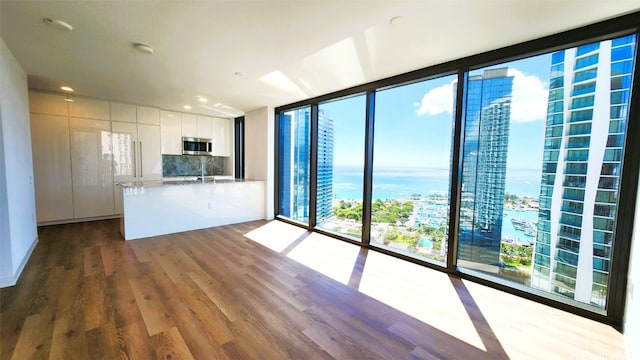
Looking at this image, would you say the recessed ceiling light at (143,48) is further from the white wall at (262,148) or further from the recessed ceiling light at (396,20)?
the white wall at (262,148)

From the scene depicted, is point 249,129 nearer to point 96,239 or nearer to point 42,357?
point 96,239

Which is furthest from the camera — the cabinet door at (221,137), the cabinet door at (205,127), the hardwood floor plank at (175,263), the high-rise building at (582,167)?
the cabinet door at (221,137)

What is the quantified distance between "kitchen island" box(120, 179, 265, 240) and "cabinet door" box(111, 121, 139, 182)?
4.45 ft

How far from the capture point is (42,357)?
1.51m

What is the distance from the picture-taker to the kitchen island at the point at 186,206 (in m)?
3.79

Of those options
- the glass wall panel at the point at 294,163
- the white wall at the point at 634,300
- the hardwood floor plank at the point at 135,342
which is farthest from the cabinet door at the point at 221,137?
the white wall at the point at 634,300

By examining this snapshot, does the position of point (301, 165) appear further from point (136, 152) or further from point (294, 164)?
point (136, 152)

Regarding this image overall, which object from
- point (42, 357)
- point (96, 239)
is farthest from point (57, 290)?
point (96, 239)

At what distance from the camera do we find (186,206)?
4.30 m

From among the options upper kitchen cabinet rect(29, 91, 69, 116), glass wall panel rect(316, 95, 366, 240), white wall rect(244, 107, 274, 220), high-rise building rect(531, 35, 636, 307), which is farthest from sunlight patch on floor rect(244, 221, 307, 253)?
upper kitchen cabinet rect(29, 91, 69, 116)

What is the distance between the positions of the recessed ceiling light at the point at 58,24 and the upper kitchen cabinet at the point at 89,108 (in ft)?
10.1

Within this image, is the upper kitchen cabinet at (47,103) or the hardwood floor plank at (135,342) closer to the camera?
the hardwood floor plank at (135,342)

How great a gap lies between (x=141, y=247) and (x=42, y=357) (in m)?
2.10

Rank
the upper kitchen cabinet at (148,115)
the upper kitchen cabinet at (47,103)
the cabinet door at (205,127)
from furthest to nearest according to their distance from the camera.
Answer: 1. the cabinet door at (205,127)
2. the upper kitchen cabinet at (148,115)
3. the upper kitchen cabinet at (47,103)
